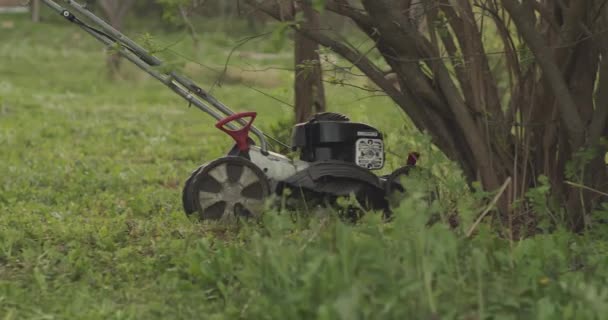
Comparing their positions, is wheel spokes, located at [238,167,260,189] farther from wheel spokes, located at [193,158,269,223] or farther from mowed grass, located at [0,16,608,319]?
mowed grass, located at [0,16,608,319]

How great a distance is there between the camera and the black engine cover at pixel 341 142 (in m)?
5.68

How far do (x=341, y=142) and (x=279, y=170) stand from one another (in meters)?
0.33

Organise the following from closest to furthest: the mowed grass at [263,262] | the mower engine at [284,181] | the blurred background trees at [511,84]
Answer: the mowed grass at [263,262] < the blurred background trees at [511,84] < the mower engine at [284,181]

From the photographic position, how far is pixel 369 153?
226 inches

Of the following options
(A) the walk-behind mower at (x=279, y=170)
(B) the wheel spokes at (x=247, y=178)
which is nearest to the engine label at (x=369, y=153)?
(A) the walk-behind mower at (x=279, y=170)

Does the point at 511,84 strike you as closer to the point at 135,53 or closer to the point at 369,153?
the point at 369,153

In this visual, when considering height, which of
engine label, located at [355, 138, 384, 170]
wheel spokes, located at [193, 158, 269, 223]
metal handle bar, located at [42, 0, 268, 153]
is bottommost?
wheel spokes, located at [193, 158, 269, 223]

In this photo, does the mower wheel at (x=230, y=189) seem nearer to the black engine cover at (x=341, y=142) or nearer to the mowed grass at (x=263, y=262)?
the mowed grass at (x=263, y=262)

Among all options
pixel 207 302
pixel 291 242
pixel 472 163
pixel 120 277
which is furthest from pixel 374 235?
pixel 472 163

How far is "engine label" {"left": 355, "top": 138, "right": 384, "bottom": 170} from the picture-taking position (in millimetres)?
5715

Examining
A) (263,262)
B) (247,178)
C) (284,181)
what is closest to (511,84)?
(284,181)

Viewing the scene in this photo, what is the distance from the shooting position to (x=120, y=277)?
4582mm

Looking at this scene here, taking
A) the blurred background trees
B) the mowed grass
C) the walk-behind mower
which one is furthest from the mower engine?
the blurred background trees

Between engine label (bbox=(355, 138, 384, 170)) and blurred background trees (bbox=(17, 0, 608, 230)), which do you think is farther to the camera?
engine label (bbox=(355, 138, 384, 170))
